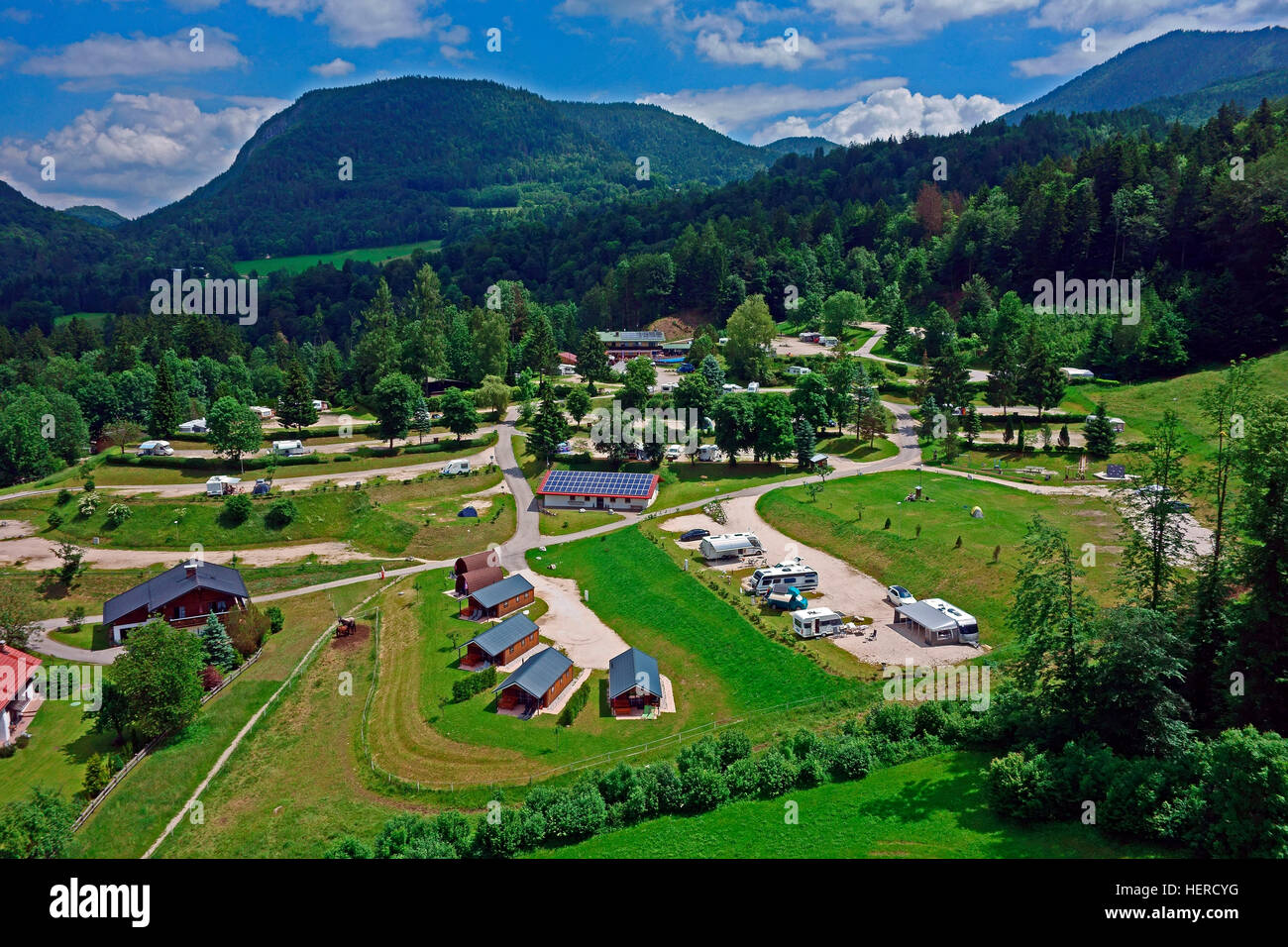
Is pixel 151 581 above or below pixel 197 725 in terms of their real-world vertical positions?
above

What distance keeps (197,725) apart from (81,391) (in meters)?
84.4

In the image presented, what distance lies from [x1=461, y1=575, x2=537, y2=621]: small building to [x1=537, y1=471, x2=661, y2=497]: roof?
60.1 ft

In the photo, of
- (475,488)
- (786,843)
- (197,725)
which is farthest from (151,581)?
(786,843)

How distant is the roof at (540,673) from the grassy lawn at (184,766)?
9.00 metres

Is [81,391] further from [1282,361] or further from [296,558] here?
[1282,361]

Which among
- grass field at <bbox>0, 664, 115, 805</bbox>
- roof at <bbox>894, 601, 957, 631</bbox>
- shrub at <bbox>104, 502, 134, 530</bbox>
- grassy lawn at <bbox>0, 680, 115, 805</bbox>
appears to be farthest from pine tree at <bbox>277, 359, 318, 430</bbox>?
roof at <bbox>894, 601, 957, 631</bbox>

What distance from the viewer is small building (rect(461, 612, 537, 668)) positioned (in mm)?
40500

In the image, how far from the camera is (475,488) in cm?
7081

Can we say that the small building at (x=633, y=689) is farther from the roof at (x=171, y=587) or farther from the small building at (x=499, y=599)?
the roof at (x=171, y=587)

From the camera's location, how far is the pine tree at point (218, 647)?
43.4 metres

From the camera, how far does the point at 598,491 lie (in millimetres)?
66062
